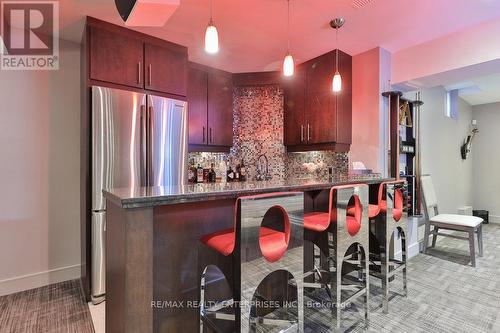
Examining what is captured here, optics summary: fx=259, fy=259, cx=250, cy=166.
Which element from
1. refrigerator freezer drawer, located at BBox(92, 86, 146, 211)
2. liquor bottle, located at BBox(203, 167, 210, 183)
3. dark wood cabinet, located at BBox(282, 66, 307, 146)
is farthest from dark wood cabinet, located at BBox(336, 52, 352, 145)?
refrigerator freezer drawer, located at BBox(92, 86, 146, 211)

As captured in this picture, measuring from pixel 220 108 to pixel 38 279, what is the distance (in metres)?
2.87

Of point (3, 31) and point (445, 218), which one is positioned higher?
point (3, 31)

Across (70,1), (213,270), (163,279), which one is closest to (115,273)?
(163,279)

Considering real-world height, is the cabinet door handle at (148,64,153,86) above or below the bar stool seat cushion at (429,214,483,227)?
above

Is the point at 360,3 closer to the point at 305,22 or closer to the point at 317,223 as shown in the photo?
A: the point at 305,22

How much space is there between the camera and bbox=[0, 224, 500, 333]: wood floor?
6.53 feet

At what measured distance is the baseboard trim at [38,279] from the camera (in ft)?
8.31

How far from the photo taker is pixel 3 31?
2.52 metres

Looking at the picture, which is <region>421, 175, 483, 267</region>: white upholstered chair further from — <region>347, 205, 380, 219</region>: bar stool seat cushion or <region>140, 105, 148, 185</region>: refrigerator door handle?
<region>140, 105, 148, 185</region>: refrigerator door handle

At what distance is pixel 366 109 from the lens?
3.23m

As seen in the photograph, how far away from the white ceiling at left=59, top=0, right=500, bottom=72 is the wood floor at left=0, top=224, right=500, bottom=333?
8.57 feet

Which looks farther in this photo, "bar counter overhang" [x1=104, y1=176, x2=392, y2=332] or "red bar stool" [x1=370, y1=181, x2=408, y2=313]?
"red bar stool" [x1=370, y1=181, x2=408, y2=313]

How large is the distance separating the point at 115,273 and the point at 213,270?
0.60 m

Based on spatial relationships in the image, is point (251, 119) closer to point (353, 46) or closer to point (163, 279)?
point (353, 46)
